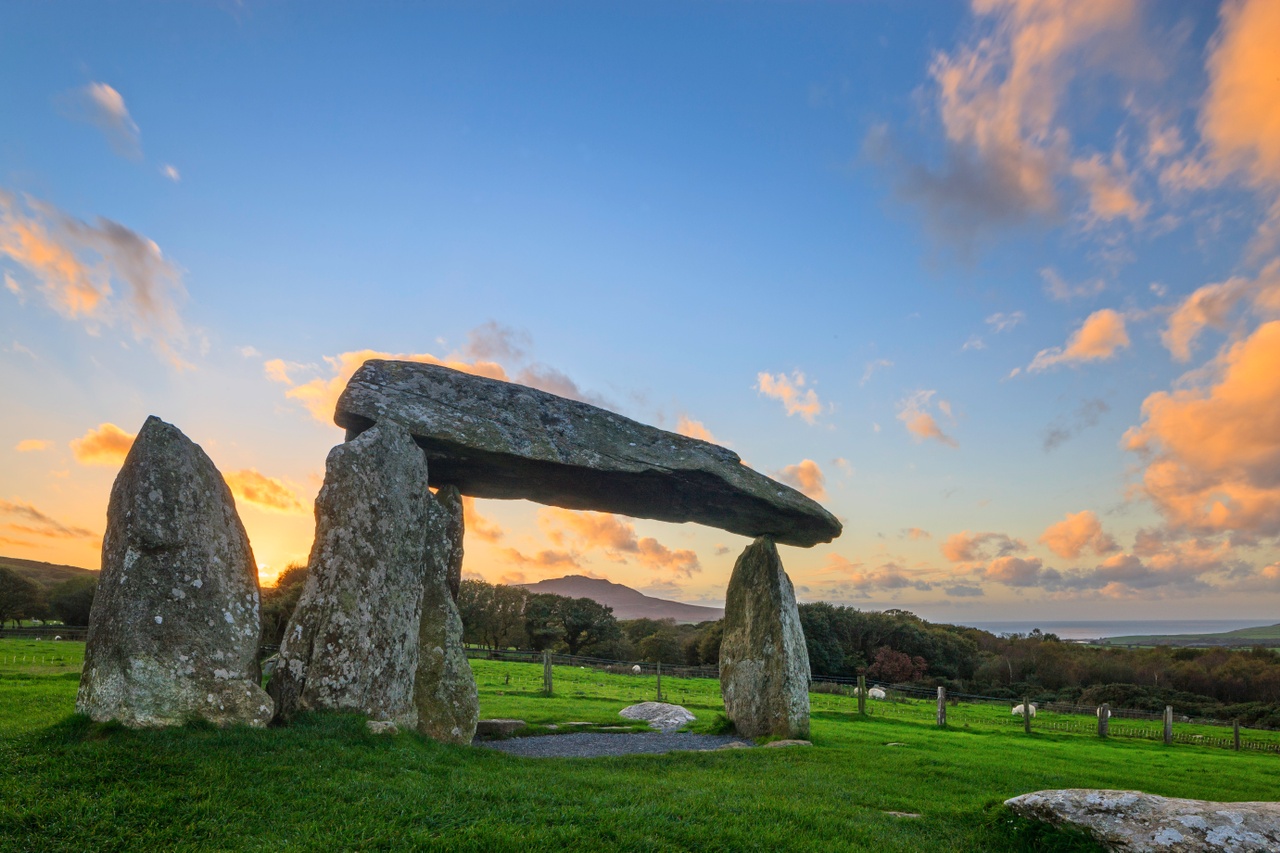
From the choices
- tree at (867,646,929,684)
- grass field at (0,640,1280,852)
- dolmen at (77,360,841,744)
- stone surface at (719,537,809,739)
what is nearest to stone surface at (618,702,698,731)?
stone surface at (719,537,809,739)

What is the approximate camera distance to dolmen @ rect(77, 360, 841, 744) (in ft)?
32.0

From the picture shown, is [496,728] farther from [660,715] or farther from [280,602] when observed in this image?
[280,602]

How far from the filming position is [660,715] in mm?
22109

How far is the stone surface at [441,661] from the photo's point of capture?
517 inches

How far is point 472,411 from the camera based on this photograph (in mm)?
14359

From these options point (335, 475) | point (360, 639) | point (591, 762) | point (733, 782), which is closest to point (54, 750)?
point (360, 639)

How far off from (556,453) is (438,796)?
7287mm

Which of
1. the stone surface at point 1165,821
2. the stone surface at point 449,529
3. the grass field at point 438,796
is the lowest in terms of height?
the grass field at point 438,796

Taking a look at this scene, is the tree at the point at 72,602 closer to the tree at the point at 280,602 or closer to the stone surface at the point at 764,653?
the tree at the point at 280,602

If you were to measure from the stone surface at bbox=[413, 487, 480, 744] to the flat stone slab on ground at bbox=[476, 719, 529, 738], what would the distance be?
3.75m

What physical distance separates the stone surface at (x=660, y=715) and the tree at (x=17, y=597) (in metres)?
51.4

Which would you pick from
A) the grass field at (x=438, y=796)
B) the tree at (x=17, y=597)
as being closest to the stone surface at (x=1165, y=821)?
the grass field at (x=438, y=796)

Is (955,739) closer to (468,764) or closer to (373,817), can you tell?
(468,764)

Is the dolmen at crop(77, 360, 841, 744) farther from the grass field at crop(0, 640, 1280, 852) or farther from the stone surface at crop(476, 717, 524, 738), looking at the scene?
the stone surface at crop(476, 717, 524, 738)
